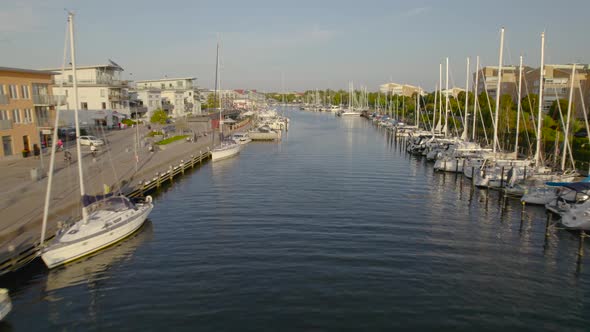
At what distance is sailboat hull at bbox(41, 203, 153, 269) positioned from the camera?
19.5 metres

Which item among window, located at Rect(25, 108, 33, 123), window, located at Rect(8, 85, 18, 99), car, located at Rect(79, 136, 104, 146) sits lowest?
car, located at Rect(79, 136, 104, 146)

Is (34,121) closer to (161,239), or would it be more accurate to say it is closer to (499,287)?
(161,239)

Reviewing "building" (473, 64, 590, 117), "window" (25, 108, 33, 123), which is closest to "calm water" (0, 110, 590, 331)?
"window" (25, 108, 33, 123)

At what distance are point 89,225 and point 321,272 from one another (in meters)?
12.2

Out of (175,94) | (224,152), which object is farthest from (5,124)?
(175,94)

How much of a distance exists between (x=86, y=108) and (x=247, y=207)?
191 feet

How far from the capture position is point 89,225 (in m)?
21.8

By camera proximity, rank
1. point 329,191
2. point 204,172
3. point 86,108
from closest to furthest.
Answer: point 329,191 → point 204,172 → point 86,108

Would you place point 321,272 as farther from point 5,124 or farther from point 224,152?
point 224,152

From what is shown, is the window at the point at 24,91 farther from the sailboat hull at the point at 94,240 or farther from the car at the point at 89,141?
the sailboat hull at the point at 94,240

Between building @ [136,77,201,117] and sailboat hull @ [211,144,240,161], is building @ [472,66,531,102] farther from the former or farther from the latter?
building @ [136,77,201,117]

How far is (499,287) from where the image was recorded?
18.2 meters

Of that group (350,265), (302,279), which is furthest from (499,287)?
(302,279)

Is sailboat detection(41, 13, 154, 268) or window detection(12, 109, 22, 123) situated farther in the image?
window detection(12, 109, 22, 123)
